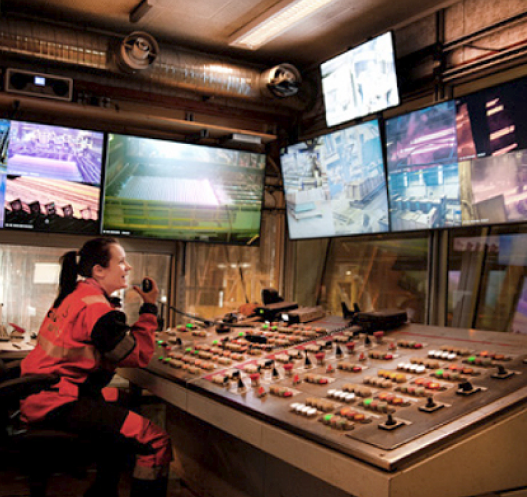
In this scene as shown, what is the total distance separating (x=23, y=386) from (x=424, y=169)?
2512 millimetres

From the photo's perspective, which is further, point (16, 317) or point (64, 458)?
point (16, 317)

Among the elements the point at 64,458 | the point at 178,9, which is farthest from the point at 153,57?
the point at 64,458

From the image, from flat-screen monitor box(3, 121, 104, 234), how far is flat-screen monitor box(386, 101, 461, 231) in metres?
2.09

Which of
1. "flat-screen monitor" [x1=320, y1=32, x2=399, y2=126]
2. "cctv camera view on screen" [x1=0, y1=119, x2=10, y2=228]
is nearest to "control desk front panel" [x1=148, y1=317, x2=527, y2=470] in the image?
"flat-screen monitor" [x1=320, y1=32, x2=399, y2=126]

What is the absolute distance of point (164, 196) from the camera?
14.8 ft

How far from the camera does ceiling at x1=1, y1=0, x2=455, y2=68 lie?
12.9ft

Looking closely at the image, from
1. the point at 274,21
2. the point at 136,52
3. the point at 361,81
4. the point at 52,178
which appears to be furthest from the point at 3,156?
the point at 361,81

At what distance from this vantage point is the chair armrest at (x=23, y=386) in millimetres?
2078

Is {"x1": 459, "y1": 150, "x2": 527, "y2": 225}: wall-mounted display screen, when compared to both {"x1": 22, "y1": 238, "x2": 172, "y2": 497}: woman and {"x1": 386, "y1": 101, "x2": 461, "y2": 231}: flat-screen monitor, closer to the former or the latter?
{"x1": 386, "y1": 101, "x2": 461, "y2": 231}: flat-screen monitor

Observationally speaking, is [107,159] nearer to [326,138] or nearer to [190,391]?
[326,138]

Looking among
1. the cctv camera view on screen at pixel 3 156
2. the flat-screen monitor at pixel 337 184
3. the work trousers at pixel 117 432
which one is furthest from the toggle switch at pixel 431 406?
the cctv camera view on screen at pixel 3 156

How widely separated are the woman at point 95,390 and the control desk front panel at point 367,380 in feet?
0.90

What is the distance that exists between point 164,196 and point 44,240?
94 cm

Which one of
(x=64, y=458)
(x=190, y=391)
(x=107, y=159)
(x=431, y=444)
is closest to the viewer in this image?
(x=431, y=444)
